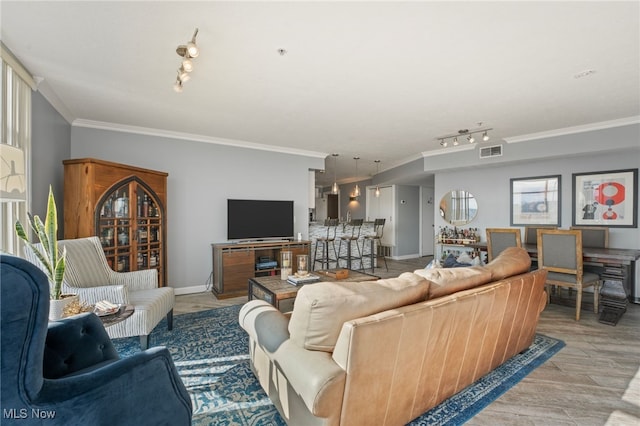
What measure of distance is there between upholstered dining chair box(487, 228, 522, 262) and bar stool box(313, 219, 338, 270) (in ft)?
9.19

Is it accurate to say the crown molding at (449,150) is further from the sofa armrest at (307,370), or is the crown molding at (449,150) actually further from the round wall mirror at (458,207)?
the sofa armrest at (307,370)

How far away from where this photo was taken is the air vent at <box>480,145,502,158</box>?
5156 millimetres

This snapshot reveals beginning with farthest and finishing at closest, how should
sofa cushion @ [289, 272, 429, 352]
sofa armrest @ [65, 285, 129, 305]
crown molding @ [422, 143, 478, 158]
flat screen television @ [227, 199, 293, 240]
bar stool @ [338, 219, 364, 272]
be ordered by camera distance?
bar stool @ [338, 219, 364, 272] < crown molding @ [422, 143, 478, 158] < flat screen television @ [227, 199, 293, 240] < sofa armrest @ [65, 285, 129, 305] < sofa cushion @ [289, 272, 429, 352]

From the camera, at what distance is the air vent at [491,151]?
16.9 ft

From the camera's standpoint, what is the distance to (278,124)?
409cm

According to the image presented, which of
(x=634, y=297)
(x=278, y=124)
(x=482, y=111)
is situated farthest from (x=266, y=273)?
(x=634, y=297)

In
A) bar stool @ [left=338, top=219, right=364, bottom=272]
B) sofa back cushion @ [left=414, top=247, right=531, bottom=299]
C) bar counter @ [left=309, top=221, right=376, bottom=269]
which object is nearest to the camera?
sofa back cushion @ [left=414, top=247, right=531, bottom=299]

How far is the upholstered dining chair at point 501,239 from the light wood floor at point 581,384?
1199 millimetres

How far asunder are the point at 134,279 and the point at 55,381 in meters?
2.44

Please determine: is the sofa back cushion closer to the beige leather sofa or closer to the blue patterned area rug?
the beige leather sofa

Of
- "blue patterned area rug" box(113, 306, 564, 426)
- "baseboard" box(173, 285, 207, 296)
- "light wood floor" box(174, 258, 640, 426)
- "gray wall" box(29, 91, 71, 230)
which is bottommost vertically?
"light wood floor" box(174, 258, 640, 426)

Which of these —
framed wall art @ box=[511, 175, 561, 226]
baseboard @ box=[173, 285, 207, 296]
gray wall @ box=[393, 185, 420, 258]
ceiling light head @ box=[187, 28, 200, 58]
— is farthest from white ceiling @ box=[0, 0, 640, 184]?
gray wall @ box=[393, 185, 420, 258]

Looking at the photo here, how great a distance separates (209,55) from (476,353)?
9.66 ft

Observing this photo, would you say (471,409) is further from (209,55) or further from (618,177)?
(618,177)
